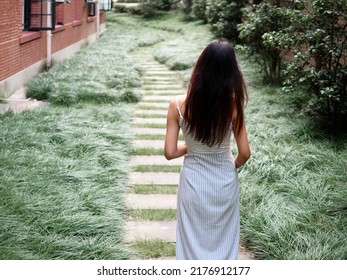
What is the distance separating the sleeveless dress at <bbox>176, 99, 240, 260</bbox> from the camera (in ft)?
9.73

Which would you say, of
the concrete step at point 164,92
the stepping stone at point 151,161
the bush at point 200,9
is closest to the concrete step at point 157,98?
the concrete step at point 164,92

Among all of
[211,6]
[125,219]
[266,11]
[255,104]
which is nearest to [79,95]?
[255,104]

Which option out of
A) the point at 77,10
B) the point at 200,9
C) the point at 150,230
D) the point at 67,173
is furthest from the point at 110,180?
the point at 200,9

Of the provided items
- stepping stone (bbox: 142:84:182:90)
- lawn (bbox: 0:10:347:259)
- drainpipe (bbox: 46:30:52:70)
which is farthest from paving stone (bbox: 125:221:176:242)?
drainpipe (bbox: 46:30:52:70)

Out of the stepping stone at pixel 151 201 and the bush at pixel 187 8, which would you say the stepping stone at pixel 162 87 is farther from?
the bush at pixel 187 8

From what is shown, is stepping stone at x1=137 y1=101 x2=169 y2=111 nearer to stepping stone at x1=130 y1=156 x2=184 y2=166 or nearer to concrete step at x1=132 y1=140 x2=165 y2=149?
concrete step at x1=132 y1=140 x2=165 y2=149

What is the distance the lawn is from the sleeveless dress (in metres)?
0.85

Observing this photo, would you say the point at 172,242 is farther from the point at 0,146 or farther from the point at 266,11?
the point at 266,11

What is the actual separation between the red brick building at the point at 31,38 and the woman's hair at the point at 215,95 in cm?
727

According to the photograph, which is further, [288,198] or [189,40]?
[189,40]

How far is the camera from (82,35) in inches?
731

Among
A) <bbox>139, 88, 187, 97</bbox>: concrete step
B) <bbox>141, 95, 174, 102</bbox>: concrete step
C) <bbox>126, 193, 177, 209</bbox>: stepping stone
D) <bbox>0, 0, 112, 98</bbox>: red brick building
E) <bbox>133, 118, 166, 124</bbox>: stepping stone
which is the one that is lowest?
<bbox>126, 193, 177, 209</bbox>: stepping stone
